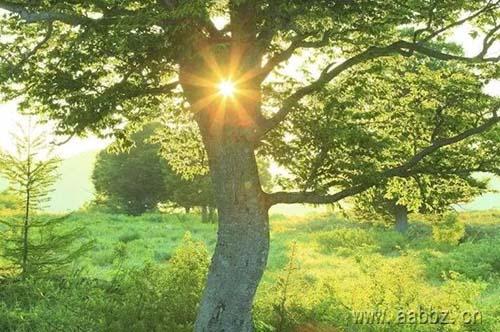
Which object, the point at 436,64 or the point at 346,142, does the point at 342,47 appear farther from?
the point at 436,64

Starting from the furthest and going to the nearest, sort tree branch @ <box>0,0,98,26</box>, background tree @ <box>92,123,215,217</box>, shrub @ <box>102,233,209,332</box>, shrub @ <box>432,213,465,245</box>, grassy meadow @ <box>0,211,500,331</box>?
background tree @ <box>92,123,215,217</box> → shrub @ <box>432,213,465,245</box> → shrub @ <box>102,233,209,332</box> → grassy meadow @ <box>0,211,500,331</box> → tree branch @ <box>0,0,98,26</box>

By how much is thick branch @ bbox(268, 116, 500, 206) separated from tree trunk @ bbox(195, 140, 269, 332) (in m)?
0.63

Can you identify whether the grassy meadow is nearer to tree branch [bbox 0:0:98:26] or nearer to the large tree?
the large tree

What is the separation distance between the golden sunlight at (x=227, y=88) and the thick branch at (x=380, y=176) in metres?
2.02

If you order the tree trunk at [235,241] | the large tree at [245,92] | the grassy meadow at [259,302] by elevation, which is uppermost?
the large tree at [245,92]

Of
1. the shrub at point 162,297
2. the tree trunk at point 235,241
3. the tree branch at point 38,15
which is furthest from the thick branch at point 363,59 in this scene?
the shrub at point 162,297

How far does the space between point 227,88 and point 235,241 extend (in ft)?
9.05

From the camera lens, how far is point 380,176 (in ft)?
34.9

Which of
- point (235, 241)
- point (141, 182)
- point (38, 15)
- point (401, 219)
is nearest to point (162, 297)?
point (235, 241)

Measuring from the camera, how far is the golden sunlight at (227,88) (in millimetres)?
10820

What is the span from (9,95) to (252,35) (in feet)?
17.4

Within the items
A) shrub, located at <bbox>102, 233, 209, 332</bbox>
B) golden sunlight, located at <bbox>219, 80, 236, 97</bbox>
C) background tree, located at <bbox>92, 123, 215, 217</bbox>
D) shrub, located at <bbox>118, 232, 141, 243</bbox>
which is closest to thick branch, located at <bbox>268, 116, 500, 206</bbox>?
golden sunlight, located at <bbox>219, 80, 236, 97</bbox>

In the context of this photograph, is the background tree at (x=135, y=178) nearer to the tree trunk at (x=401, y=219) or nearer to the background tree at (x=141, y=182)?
the background tree at (x=141, y=182)

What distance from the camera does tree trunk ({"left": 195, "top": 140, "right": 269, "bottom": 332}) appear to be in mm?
10750
